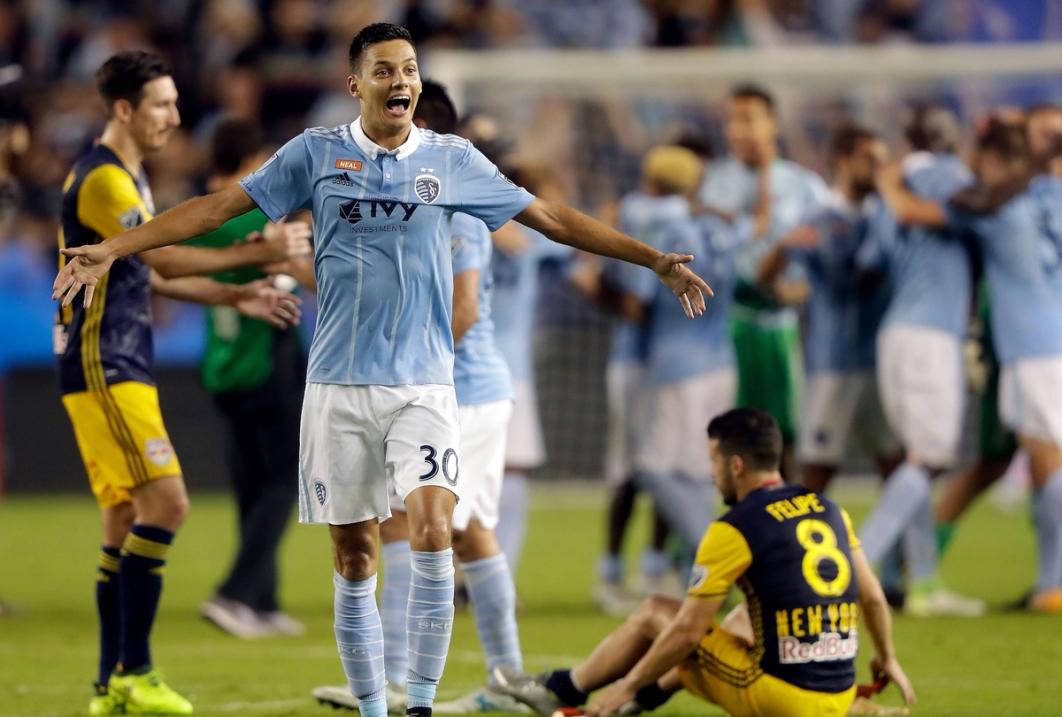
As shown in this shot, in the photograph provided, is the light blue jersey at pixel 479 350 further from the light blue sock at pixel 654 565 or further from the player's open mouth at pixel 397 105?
the light blue sock at pixel 654 565

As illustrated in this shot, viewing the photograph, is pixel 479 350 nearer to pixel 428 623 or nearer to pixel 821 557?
pixel 428 623

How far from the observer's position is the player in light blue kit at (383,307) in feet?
18.7

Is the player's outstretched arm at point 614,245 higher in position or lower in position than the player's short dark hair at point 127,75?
lower

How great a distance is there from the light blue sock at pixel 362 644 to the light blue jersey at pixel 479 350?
1.42 meters

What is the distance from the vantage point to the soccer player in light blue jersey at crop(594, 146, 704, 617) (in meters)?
10.4

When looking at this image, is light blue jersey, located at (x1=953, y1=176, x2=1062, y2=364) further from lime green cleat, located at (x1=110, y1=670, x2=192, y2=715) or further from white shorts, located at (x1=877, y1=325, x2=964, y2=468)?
lime green cleat, located at (x1=110, y1=670, x2=192, y2=715)

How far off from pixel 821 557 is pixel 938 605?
436 cm

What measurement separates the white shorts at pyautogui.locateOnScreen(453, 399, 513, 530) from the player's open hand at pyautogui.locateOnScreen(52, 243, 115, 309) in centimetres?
191

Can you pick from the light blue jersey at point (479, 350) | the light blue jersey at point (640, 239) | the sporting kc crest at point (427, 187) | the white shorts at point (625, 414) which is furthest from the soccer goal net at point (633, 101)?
the sporting kc crest at point (427, 187)

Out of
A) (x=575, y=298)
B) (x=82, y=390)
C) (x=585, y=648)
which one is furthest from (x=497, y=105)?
(x=82, y=390)

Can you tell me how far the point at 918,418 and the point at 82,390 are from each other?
492cm

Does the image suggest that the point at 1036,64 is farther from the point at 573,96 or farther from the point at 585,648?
the point at 585,648

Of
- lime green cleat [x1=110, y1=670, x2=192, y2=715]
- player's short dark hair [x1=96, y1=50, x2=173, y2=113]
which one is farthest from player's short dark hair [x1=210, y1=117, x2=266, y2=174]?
lime green cleat [x1=110, y1=670, x2=192, y2=715]

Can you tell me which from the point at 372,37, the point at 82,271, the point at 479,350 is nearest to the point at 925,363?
the point at 479,350
